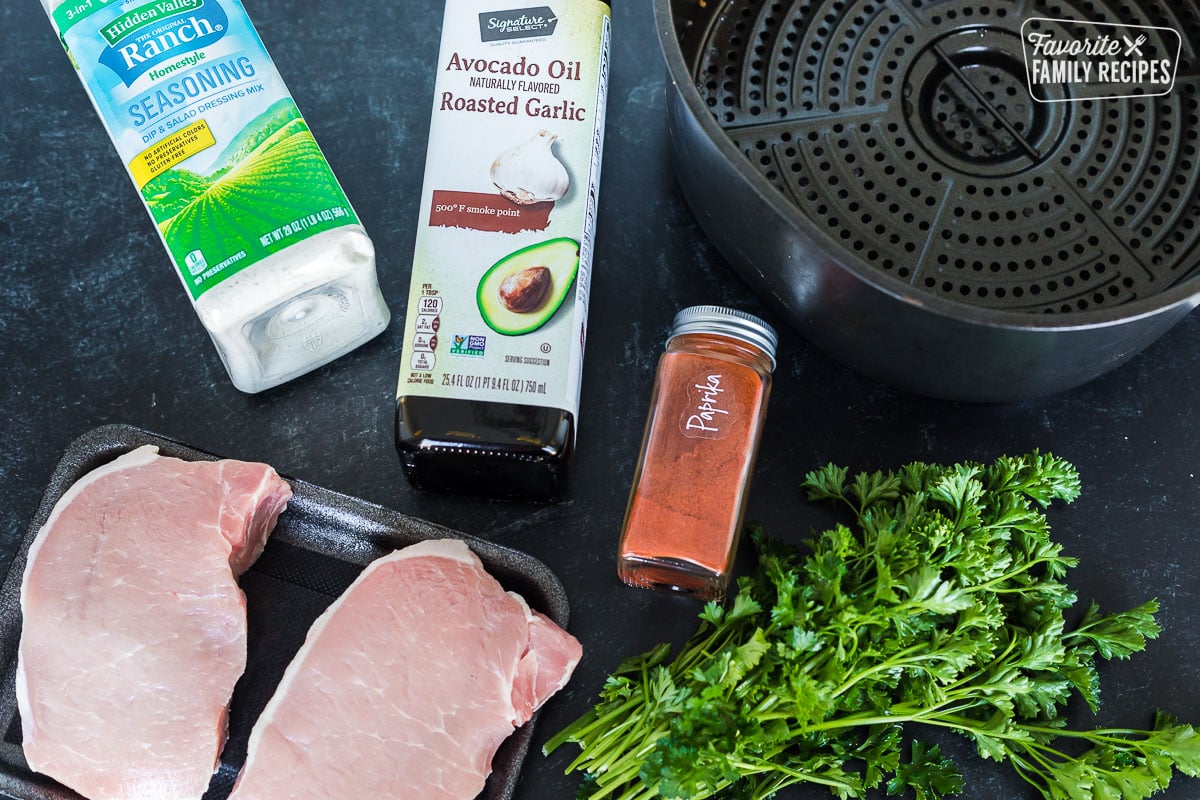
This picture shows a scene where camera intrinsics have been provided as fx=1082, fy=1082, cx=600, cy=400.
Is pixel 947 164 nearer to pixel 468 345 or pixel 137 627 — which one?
pixel 468 345

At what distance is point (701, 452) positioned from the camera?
42.8 inches

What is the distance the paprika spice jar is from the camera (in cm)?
108

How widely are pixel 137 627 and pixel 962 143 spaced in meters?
0.98

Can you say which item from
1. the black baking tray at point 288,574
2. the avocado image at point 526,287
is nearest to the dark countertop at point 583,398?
the black baking tray at point 288,574

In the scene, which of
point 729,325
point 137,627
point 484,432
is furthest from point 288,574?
point 729,325

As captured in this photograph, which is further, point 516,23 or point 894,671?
point 516,23

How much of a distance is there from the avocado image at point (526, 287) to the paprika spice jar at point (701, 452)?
0.14 m

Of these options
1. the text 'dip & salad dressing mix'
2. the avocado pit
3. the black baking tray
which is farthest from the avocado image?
the black baking tray

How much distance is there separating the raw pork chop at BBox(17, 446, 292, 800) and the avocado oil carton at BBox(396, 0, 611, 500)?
0.22m

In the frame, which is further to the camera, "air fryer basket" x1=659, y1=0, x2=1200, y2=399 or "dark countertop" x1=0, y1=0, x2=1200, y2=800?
"dark countertop" x1=0, y1=0, x2=1200, y2=800

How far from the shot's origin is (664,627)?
118 cm

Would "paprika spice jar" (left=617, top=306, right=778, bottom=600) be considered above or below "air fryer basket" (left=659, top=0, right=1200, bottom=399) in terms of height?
below

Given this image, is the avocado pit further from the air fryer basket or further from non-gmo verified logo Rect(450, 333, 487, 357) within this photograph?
the air fryer basket

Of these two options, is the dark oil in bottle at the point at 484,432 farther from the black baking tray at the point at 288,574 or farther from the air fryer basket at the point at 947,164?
the air fryer basket at the point at 947,164
